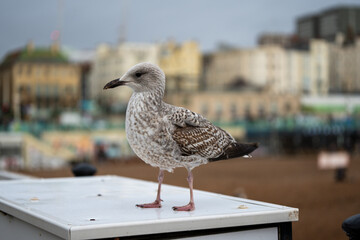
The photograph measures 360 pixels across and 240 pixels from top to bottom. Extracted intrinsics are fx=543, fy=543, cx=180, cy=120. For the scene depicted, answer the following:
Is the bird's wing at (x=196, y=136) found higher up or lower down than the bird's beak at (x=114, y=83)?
lower down

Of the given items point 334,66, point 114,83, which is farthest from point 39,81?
point 114,83

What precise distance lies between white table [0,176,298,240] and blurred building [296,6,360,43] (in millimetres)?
109504

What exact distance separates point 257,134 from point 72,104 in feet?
79.2

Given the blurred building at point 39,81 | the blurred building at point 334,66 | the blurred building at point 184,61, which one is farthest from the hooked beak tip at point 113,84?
the blurred building at point 334,66

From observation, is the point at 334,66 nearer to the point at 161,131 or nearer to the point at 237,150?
the point at 237,150

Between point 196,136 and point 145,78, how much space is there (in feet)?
1.78

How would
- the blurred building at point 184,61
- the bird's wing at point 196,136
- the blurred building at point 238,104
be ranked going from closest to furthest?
the bird's wing at point 196,136 < the blurred building at point 238,104 < the blurred building at point 184,61

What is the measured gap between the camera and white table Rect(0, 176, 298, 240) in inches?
119

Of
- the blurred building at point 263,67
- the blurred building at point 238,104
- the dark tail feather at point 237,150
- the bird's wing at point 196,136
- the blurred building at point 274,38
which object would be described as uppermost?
the blurred building at point 274,38

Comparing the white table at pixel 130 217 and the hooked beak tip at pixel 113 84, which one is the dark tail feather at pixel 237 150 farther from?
the hooked beak tip at pixel 113 84

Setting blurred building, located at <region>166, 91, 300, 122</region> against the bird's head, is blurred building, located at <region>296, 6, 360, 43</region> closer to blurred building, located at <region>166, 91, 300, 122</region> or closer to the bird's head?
blurred building, located at <region>166, 91, 300, 122</region>

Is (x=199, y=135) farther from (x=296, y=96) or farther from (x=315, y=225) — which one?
(x=296, y=96)

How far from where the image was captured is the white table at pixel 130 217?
119 inches

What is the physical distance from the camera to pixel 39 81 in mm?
66625
